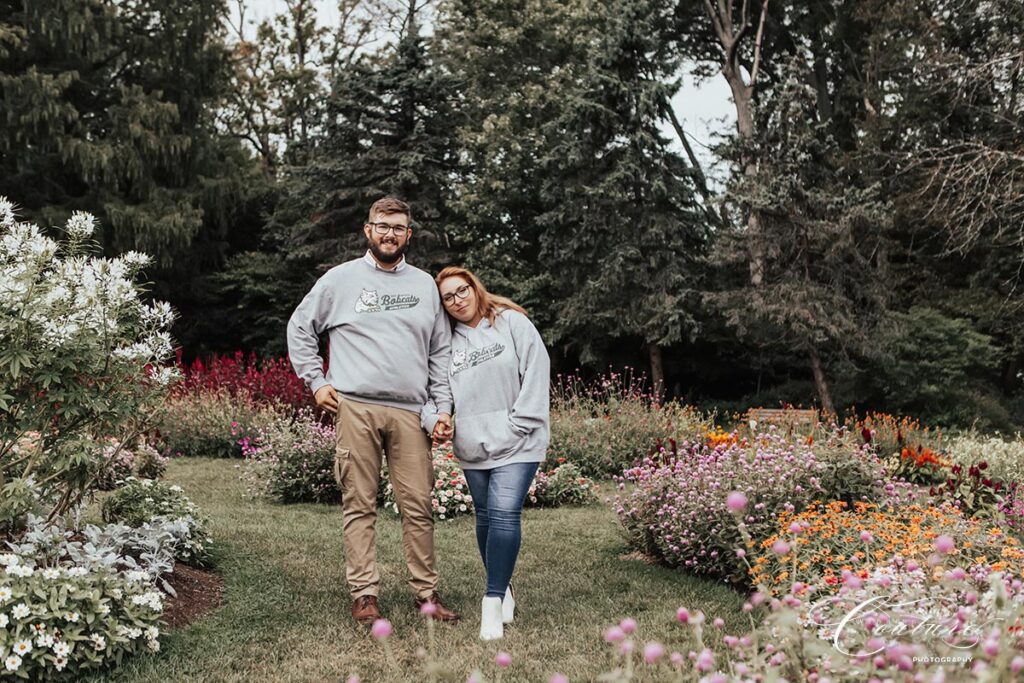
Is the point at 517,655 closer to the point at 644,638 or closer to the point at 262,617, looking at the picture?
the point at 644,638

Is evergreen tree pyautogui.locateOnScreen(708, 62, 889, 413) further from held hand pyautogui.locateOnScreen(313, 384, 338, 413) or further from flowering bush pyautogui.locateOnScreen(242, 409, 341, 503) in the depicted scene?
held hand pyautogui.locateOnScreen(313, 384, 338, 413)

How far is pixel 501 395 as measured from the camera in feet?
13.0

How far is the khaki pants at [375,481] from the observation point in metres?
4.06

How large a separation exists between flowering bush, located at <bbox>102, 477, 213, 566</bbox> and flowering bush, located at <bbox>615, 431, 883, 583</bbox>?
263 cm

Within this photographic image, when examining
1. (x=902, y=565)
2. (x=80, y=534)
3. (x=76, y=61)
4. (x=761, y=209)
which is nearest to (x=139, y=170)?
(x=76, y=61)

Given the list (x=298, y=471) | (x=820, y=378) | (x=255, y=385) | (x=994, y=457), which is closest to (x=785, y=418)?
(x=994, y=457)

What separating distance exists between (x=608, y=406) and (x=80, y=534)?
757cm

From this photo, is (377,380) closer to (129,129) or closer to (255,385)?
(255,385)

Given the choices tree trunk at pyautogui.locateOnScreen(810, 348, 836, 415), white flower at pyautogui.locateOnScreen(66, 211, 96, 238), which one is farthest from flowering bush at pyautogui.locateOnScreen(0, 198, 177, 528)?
tree trunk at pyautogui.locateOnScreen(810, 348, 836, 415)

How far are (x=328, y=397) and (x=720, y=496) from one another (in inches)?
94.7

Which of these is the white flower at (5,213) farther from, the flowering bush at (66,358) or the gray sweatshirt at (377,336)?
the gray sweatshirt at (377,336)

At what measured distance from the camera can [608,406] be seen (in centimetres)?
1125

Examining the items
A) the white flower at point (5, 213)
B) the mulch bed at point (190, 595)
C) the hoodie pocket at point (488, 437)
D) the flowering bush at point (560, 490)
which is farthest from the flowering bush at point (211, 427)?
the hoodie pocket at point (488, 437)

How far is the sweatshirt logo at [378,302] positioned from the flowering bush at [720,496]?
7.00 feet
